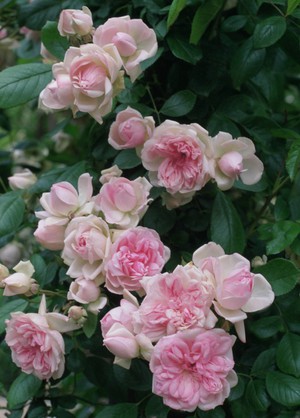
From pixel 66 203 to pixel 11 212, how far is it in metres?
0.26

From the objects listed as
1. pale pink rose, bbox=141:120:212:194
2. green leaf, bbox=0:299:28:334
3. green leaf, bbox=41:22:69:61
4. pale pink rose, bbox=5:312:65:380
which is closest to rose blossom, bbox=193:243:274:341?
pale pink rose, bbox=141:120:212:194

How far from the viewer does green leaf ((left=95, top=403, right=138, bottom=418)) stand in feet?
3.54

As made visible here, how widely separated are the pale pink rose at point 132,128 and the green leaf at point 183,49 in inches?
6.4

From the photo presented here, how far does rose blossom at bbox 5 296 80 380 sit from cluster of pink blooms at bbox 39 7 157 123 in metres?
0.27

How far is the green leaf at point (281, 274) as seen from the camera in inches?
39.0

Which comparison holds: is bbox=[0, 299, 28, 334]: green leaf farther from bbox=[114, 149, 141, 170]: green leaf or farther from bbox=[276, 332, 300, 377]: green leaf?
bbox=[276, 332, 300, 377]: green leaf

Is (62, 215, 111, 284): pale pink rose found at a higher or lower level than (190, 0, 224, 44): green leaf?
lower

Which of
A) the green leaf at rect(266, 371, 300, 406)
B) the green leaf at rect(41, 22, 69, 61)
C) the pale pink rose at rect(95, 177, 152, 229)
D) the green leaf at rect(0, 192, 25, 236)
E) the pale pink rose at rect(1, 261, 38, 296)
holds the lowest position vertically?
the green leaf at rect(266, 371, 300, 406)

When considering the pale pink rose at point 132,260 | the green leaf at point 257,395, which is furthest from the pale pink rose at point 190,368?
the green leaf at point 257,395

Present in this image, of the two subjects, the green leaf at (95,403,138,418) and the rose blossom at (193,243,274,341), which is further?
the green leaf at (95,403,138,418)

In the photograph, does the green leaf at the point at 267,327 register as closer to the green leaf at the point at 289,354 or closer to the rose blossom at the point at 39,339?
the green leaf at the point at 289,354

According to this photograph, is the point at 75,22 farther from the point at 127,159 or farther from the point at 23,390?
the point at 23,390

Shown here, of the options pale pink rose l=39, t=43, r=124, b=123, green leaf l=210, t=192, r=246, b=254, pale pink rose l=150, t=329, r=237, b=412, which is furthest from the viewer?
green leaf l=210, t=192, r=246, b=254

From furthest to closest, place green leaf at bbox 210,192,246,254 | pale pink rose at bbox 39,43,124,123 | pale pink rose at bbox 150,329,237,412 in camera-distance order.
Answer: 1. green leaf at bbox 210,192,246,254
2. pale pink rose at bbox 39,43,124,123
3. pale pink rose at bbox 150,329,237,412
